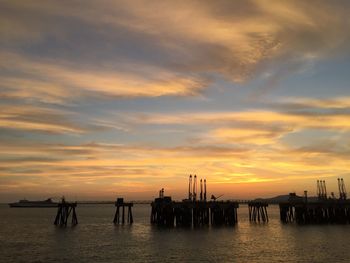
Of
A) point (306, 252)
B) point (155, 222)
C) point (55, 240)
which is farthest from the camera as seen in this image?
point (155, 222)

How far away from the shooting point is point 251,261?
39.4 m

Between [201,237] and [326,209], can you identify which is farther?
[326,209]

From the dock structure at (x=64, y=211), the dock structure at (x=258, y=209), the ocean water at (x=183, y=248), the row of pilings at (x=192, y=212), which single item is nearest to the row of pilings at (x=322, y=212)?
the dock structure at (x=258, y=209)

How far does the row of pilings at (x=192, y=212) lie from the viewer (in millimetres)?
78312

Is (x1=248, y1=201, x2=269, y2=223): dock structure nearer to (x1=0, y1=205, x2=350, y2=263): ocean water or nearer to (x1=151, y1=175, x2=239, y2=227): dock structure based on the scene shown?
(x1=151, y1=175, x2=239, y2=227): dock structure

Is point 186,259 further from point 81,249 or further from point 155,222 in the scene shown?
point 155,222

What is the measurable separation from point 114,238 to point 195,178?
→ 40.3 metres

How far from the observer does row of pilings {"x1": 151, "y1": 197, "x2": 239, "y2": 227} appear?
257ft

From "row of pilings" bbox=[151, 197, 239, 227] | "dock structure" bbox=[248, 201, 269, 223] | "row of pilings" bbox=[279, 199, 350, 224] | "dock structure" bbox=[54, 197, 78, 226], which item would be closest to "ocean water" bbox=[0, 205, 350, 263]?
"row of pilings" bbox=[151, 197, 239, 227]

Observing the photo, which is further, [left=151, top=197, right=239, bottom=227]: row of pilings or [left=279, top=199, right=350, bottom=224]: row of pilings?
[left=279, top=199, right=350, bottom=224]: row of pilings

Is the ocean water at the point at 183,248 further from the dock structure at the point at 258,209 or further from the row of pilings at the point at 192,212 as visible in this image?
the dock structure at the point at 258,209

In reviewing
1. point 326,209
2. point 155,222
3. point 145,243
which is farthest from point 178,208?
point 326,209

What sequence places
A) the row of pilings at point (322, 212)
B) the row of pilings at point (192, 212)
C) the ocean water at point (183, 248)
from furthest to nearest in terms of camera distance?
the row of pilings at point (322, 212) → the row of pilings at point (192, 212) → the ocean water at point (183, 248)

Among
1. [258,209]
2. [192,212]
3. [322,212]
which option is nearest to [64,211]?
[192,212]
